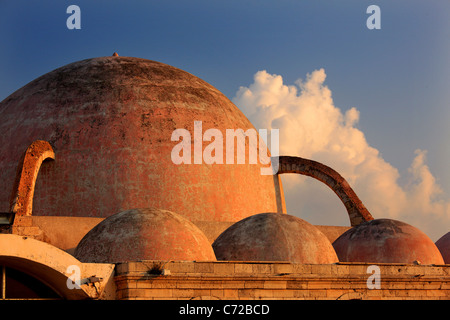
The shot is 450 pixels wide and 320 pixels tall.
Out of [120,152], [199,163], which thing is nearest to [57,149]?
[120,152]

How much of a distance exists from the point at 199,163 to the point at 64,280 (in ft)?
23.5

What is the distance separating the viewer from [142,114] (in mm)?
16219

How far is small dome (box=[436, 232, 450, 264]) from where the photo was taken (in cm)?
1820

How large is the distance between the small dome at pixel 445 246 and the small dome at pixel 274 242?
6327 mm

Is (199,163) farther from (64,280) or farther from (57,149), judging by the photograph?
(64,280)

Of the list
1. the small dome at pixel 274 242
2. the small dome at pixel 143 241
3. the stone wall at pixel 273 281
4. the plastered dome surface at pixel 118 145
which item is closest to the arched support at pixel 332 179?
the plastered dome surface at pixel 118 145

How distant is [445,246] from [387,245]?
448 cm

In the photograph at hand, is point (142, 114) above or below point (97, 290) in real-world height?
above

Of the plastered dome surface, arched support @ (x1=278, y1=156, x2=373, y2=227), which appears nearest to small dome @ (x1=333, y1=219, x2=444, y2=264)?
arched support @ (x1=278, y1=156, x2=373, y2=227)

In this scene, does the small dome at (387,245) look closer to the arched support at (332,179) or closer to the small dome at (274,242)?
the small dome at (274,242)

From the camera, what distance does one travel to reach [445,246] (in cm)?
1844

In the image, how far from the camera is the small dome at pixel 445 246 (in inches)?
717

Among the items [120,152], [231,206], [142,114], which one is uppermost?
[142,114]

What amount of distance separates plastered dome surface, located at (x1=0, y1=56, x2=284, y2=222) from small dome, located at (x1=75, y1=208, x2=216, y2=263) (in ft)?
12.0
